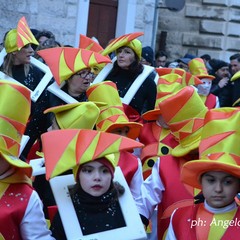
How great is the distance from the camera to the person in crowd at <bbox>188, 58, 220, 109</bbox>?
9.60 m

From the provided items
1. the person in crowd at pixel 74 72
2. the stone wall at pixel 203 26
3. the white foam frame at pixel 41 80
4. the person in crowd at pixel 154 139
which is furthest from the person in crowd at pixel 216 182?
the stone wall at pixel 203 26

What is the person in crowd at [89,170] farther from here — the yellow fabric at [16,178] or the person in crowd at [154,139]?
the person in crowd at [154,139]

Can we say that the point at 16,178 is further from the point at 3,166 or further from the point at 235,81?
the point at 235,81

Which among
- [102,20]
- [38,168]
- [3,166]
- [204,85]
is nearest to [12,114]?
[3,166]

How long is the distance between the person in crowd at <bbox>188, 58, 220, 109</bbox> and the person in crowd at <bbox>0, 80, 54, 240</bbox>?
499cm

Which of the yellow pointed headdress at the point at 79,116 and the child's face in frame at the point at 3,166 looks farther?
the yellow pointed headdress at the point at 79,116

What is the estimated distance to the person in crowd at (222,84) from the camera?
1045cm

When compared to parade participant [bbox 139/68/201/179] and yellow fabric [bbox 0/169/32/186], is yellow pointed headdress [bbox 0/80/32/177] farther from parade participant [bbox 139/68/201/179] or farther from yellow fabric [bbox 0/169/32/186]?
parade participant [bbox 139/68/201/179]

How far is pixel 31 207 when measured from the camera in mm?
A: 4480

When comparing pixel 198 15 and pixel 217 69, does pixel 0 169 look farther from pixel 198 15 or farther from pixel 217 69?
pixel 198 15

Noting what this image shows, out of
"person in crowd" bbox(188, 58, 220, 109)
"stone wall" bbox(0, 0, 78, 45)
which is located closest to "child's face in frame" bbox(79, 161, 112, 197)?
"person in crowd" bbox(188, 58, 220, 109)

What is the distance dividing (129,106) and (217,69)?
451cm

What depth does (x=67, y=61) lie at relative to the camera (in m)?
6.91

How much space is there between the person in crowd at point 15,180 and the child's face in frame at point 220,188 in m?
0.80
